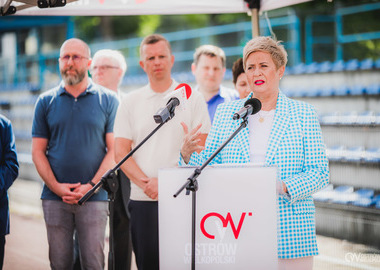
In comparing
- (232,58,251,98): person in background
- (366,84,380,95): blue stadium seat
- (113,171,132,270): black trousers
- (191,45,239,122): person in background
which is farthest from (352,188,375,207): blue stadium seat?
(113,171,132,270): black trousers

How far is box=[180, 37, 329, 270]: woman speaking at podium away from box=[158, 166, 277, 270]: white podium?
0.28m

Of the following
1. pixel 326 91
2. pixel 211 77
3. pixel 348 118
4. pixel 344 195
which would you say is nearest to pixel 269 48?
pixel 211 77

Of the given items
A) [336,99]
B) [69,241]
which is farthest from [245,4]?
[336,99]

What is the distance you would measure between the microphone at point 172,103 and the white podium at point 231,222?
34cm

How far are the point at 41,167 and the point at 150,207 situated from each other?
1.01m

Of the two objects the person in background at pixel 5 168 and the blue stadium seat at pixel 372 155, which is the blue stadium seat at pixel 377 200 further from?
the person in background at pixel 5 168

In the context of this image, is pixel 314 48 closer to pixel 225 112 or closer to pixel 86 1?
pixel 86 1

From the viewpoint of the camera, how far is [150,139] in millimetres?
3658

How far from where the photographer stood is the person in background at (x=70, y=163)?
4020 millimetres

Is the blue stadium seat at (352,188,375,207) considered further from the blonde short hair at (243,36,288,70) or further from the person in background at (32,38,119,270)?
the blonde short hair at (243,36,288,70)

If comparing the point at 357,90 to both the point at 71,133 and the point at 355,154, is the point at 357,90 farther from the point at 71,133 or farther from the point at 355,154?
the point at 71,133

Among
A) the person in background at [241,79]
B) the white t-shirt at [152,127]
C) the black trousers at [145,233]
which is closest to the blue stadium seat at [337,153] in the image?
the person in background at [241,79]

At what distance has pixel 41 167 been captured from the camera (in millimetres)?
4020

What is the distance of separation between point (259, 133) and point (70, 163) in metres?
1.72
